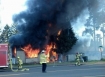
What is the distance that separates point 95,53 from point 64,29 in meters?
9.45

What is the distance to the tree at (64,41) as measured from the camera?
44281 mm

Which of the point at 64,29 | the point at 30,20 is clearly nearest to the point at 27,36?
the point at 30,20

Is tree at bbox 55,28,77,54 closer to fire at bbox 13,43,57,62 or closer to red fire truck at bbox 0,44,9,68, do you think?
fire at bbox 13,43,57,62

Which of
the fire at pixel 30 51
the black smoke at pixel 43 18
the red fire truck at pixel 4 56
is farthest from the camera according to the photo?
the fire at pixel 30 51

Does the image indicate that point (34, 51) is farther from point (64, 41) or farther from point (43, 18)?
point (43, 18)

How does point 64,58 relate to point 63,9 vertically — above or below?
below

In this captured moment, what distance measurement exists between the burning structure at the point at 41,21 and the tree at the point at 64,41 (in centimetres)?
93

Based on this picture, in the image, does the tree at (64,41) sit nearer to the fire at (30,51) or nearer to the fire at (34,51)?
the fire at (34,51)

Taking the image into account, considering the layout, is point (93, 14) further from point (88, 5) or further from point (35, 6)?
point (35, 6)

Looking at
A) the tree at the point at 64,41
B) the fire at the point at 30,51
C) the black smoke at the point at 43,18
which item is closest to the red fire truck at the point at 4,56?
the black smoke at the point at 43,18

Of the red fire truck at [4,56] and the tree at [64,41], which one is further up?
the tree at [64,41]

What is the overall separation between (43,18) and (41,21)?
29.1 inches

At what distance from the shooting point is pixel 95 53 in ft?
168

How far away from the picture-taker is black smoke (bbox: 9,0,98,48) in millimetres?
41219
